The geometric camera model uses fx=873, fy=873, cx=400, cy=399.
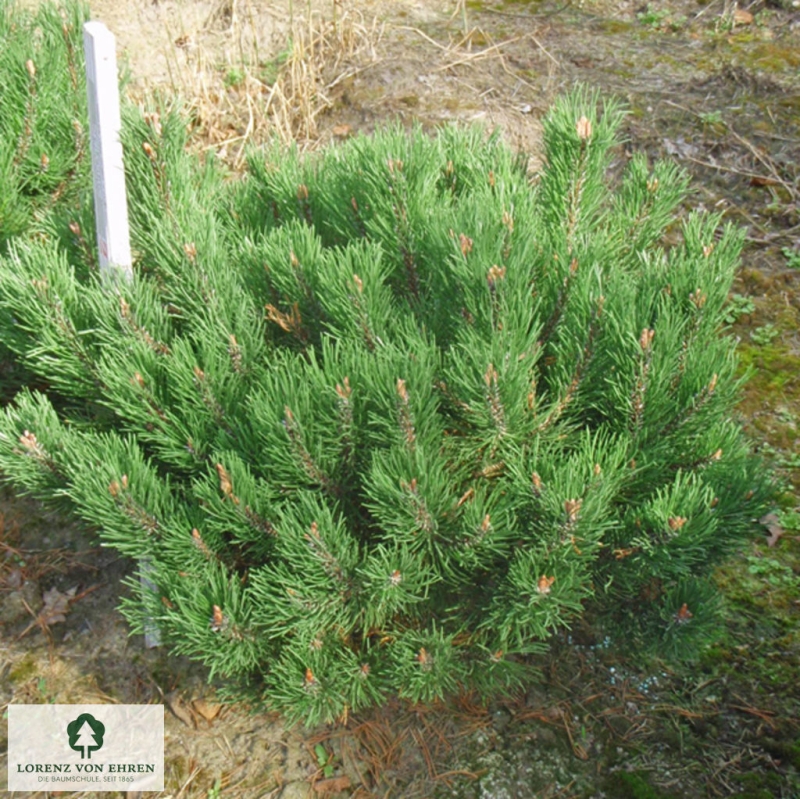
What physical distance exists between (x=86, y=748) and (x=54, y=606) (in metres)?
0.45

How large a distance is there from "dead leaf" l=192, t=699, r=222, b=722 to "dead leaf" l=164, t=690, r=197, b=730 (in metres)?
0.02

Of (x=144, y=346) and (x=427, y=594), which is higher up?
(x=144, y=346)

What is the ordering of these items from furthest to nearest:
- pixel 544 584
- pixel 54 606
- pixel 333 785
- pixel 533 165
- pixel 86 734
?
pixel 533 165
pixel 54 606
pixel 86 734
pixel 333 785
pixel 544 584

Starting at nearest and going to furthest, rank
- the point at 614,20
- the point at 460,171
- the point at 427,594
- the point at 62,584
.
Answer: the point at 427,594
the point at 460,171
the point at 62,584
the point at 614,20

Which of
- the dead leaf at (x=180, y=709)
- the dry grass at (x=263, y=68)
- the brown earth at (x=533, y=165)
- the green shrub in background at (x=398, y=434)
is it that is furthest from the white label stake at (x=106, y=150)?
the dry grass at (x=263, y=68)

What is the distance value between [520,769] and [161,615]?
97 centimetres

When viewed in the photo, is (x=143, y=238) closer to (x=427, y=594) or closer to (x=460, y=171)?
(x=460, y=171)

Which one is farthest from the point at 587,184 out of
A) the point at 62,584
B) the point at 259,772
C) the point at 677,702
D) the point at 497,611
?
the point at 62,584

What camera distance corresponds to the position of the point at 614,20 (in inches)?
184

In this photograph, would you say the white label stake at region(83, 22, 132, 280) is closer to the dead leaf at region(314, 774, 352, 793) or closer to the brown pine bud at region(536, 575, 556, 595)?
the brown pine bud at region(536, 575, 556, 595)

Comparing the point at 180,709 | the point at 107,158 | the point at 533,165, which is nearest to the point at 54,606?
the point at 180,709

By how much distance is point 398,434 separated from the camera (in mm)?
1752

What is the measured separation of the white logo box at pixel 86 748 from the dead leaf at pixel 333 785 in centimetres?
40

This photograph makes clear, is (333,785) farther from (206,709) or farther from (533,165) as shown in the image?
(533,165)
